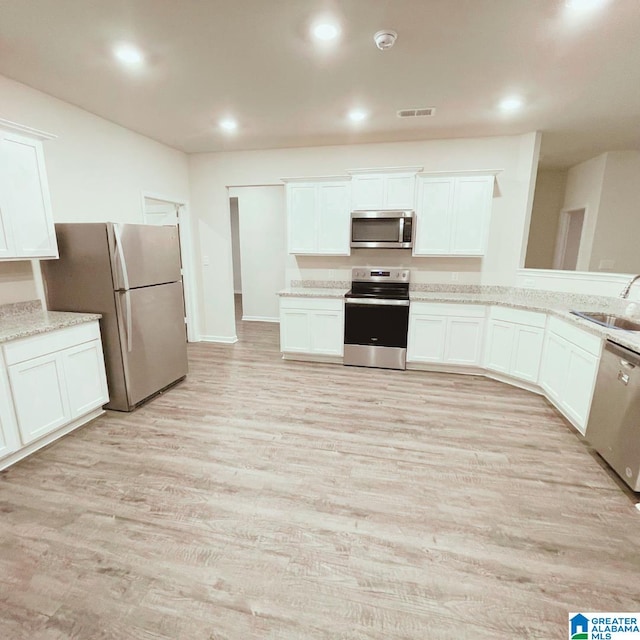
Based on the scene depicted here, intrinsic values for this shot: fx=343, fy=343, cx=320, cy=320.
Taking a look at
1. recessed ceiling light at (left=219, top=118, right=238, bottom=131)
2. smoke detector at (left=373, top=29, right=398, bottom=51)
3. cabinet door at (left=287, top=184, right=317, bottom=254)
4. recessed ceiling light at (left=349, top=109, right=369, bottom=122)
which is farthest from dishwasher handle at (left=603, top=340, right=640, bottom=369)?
recessed ceiling light at (left=219, top=118, right=238, bottom=131)

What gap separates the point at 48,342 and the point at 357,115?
3.40 m

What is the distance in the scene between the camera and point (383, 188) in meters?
4.13

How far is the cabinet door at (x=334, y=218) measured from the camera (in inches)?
169

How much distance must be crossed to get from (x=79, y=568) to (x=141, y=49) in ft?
10.1

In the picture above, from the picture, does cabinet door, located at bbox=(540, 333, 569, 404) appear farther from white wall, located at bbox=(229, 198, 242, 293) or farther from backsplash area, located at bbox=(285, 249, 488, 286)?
white wall, located at bbox=(229, 198, 242, 293)

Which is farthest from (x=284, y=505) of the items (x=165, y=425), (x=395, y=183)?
(x=395, y=183)

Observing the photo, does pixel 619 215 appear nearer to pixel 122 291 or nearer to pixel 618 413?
pixel 618 413

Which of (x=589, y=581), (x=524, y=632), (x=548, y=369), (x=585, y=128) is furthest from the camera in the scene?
(x=585, y=128)

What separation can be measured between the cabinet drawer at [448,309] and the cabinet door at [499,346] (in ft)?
0.64

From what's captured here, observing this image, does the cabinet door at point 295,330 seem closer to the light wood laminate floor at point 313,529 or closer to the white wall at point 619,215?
the light wood laminate floor at point 313,529

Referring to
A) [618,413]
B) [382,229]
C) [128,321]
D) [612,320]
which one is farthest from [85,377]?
[612,320]

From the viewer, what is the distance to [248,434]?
280 cm

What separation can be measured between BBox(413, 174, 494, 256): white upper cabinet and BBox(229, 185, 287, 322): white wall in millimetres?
3050

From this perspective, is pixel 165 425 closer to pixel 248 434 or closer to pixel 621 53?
pixel 248 434
